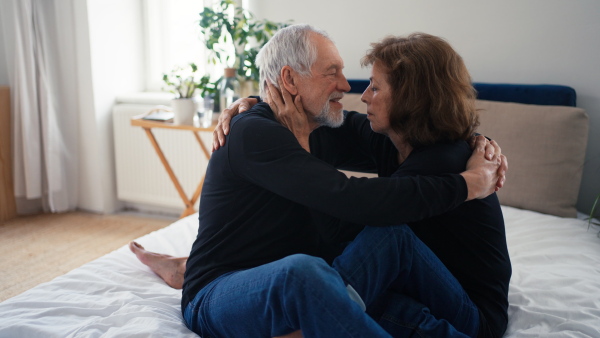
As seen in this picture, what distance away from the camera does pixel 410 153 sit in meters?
1.35

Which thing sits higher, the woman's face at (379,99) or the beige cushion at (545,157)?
the woman's face at (379,99)

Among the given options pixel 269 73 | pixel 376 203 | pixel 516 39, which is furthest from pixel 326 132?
pixel 516 39

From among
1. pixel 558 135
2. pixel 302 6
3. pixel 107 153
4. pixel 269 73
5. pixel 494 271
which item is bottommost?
pixel 107 153

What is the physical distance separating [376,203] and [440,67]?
0.42m

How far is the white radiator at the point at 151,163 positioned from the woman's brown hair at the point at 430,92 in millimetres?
2022

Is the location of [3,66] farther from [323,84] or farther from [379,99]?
[379,99]

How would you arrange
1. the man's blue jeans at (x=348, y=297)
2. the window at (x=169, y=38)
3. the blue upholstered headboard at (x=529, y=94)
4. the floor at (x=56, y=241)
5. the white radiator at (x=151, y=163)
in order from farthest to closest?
the window at (x=169, y=38)
the white radiator at (x=151, y=163)
the floor at (x=56, y=241)
the blue upholstered headboard at (x=529, y=94)
the man's blue jeans at (x=348, y=297)

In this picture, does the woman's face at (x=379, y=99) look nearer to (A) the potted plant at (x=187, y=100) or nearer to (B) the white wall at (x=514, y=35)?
(B) the white wall at (x=514, y=35)

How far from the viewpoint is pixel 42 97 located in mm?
3264

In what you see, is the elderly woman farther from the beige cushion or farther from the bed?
the beige cushion

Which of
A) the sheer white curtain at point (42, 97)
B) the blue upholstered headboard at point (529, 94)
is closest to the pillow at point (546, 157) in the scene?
the blue upholstered headboard at point (529, 94)

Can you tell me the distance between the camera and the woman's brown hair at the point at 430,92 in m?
1.30

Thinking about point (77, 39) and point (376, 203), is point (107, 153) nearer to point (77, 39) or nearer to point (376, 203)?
point (77, 39)

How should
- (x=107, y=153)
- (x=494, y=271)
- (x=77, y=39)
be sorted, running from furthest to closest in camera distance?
(x=107, y=153) → (x=77, y=39) → (x=494, y=271)
